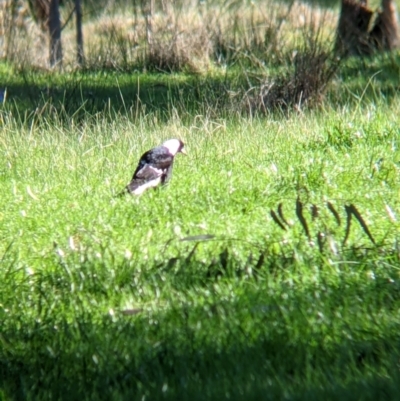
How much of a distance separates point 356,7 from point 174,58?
3.28 meters

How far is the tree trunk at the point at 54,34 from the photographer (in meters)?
14.1

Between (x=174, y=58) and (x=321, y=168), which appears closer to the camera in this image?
(x=321, y=168)

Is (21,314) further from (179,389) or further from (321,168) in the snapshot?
(321,168)

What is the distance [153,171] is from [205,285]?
218cm

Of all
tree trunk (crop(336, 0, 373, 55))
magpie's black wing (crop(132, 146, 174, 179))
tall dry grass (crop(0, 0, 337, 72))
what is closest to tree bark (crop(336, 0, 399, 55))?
tree trunk (crop(336, 0, 373, 55))

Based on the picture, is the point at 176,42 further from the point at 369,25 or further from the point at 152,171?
the point at 152,171

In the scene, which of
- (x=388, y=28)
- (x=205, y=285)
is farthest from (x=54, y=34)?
(x=205, y=285)

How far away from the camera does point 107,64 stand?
1360cm

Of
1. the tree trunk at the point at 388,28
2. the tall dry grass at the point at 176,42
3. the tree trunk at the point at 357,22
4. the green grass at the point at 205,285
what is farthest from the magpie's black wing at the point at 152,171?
the tree trunk at the point at 388,28

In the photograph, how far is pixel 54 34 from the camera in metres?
14.7

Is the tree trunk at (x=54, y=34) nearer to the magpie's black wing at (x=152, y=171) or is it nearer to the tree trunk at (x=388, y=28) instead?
the tree trunk at (x=388, y=28)

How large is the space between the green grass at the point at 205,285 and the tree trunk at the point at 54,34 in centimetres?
746

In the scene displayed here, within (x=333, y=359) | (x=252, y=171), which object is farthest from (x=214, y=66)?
(x=333, y=359)

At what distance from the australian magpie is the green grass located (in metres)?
0.13
